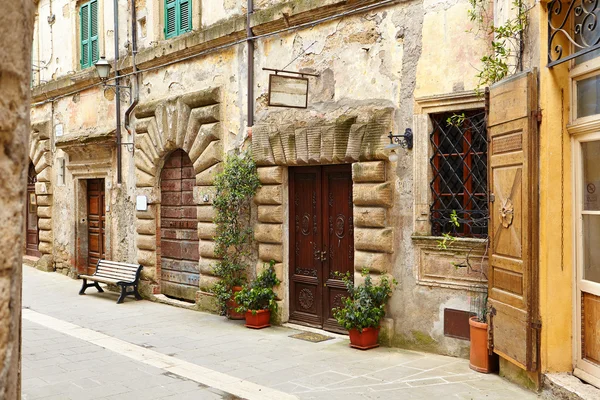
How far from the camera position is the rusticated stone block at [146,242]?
35.5 ft

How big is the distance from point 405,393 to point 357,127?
3.14 meters

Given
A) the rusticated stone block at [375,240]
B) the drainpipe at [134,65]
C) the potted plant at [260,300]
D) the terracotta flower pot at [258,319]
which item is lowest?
the terracotta flower pot at [258,319]

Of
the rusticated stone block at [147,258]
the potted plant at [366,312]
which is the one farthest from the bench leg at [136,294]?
the potted plant at [366,312]

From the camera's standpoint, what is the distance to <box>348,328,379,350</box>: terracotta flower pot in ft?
23.4

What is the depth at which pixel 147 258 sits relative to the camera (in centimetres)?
1090

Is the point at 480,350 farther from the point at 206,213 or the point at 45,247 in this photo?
the point at 45,247

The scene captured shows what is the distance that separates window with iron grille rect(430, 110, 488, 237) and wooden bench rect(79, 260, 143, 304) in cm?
582

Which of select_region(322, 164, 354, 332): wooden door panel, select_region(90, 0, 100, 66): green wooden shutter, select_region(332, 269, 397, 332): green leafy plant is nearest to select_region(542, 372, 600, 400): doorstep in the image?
select_region(332, 269, 397, 332): green leafy plant

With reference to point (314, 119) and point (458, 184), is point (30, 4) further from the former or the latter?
point (314, 119)

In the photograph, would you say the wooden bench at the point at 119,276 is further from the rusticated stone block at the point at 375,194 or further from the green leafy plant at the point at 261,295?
the rusticated stone block at the point at 375,194

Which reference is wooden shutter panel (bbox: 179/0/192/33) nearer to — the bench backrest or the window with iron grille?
the bench backrest

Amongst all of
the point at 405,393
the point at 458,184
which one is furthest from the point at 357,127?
the point at 405,393

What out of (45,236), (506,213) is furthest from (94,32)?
(506,213)

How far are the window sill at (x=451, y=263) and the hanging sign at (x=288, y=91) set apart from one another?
219cm
